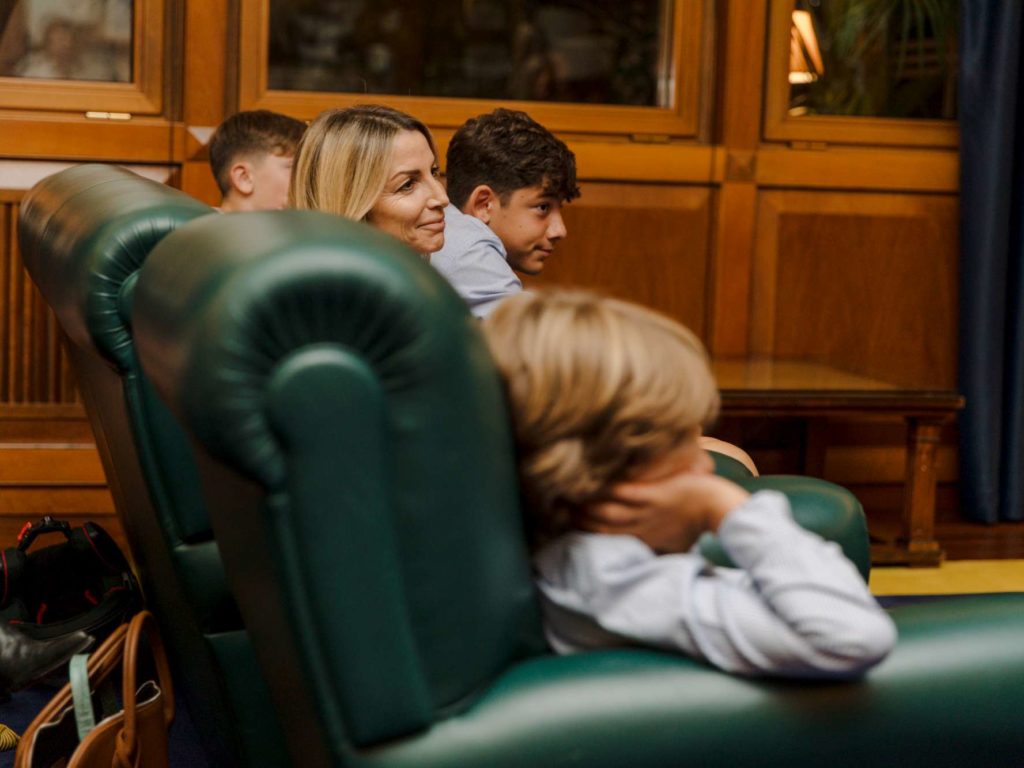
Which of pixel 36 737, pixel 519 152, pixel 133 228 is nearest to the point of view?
pixel 133 228

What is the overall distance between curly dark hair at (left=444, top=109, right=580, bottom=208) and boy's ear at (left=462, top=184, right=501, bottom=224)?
0.04 feet

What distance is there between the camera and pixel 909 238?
376 centimetres

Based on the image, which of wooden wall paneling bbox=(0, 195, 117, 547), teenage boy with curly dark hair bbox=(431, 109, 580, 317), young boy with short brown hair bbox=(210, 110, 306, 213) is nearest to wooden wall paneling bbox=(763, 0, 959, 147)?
teenage boy with curly dark hair bbox=(431, 109, 580, 317)

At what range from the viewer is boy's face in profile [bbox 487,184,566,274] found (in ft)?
8.23

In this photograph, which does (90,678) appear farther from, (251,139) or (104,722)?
(251,139)

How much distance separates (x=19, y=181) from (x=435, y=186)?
163 cm

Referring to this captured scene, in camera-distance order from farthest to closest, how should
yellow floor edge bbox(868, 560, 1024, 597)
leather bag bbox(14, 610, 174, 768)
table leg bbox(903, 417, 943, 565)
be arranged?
1. table leg bbox(903, 417, 943, 565)
2. yellow floor edge bbox(868, 560, 1024, 597)
3. leather bag bbox(14, 610, 174, 768)

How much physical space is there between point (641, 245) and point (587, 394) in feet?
8.82

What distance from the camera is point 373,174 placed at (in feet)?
6.68

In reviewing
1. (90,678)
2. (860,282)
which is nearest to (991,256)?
(860,282)

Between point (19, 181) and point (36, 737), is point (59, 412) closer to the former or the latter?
point (19, 181)

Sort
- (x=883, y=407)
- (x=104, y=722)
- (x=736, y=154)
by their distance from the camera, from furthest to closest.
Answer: (x=736, y=154), (x=883, y=407), (x=104, y=722)

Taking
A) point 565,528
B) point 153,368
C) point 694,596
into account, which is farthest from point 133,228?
point 694,596

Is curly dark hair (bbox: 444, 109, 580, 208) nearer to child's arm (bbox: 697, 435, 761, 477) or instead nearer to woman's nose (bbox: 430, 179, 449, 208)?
woman's nose (bbox: 430, 179, 449, 208)
